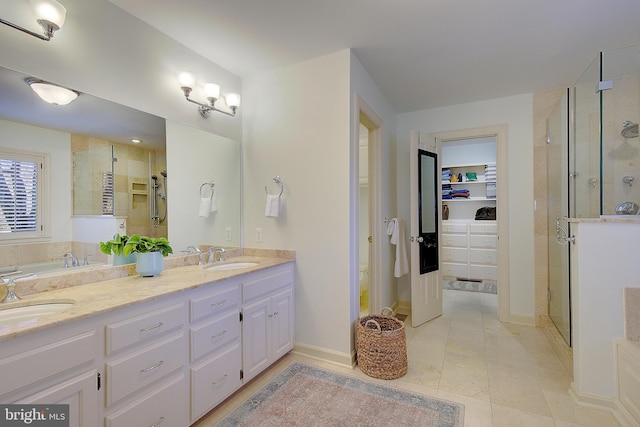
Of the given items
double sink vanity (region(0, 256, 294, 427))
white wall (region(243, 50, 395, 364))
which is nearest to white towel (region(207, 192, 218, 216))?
white wall (region(243, 50, 395, 364))

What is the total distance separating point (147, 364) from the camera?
135 cm

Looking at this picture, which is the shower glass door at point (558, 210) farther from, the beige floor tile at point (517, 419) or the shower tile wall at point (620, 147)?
the beige floor tile at point (517, 419)

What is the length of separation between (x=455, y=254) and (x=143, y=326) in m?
4.75

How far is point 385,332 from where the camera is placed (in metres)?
2.09

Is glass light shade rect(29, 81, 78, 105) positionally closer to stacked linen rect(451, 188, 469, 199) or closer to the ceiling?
the ceiling

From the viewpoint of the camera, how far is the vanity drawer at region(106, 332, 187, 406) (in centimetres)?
123

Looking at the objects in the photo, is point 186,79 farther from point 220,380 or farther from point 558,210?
point 558,210

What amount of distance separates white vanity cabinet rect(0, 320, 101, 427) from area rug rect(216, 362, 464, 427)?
0.76 m

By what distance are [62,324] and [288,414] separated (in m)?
1.27

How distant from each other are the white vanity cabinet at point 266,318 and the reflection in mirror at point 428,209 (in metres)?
1.60

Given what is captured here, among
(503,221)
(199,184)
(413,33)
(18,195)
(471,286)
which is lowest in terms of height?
(471,286)

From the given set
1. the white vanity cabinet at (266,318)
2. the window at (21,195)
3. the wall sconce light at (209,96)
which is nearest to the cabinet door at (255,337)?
the white vanity cabinet at (266,318)

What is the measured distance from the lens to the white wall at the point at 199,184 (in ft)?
7.22

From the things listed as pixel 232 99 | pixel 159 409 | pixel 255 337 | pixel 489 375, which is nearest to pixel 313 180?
pixel 232 99
